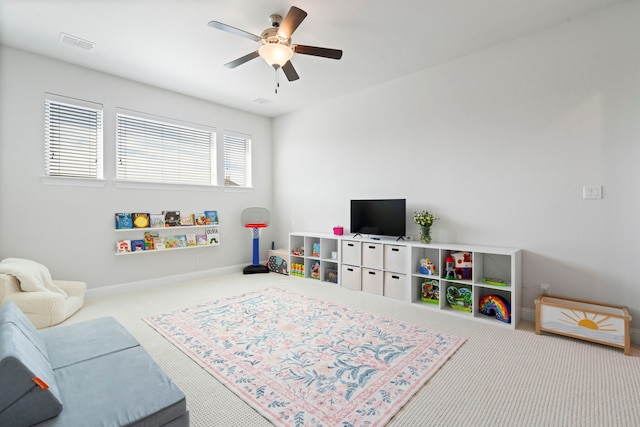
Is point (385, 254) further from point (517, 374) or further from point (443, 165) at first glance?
point (517, 374)

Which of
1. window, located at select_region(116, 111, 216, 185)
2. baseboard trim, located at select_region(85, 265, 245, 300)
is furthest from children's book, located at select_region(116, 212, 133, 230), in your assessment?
baseboard trim, located at select_region(85, 265, 245, 300)

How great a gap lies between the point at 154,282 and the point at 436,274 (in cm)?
388

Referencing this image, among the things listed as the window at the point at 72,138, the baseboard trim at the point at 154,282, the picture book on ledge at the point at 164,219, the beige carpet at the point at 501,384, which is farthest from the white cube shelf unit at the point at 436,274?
the window at the point at 72,138

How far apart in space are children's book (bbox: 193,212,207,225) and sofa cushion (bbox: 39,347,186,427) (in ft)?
11.0

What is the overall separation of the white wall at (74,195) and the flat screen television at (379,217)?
2407mm

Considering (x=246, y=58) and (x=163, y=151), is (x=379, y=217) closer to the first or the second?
(x=246, y=58)

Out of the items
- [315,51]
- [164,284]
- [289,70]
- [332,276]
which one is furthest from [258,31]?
[164,284]

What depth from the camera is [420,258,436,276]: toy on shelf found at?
3553 millimetres

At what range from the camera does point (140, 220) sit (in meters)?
4.23

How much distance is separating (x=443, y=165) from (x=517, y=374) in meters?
2.40

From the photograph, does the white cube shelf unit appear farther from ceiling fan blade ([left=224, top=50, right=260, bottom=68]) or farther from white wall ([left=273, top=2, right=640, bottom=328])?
ceiling fan blade ([left=224, top=50, right=260, bottom=68])

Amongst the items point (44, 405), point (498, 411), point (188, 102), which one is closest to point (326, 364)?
point (498, 411)

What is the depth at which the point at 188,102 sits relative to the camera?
479 centimetres

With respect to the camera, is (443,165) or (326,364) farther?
(443,165)
